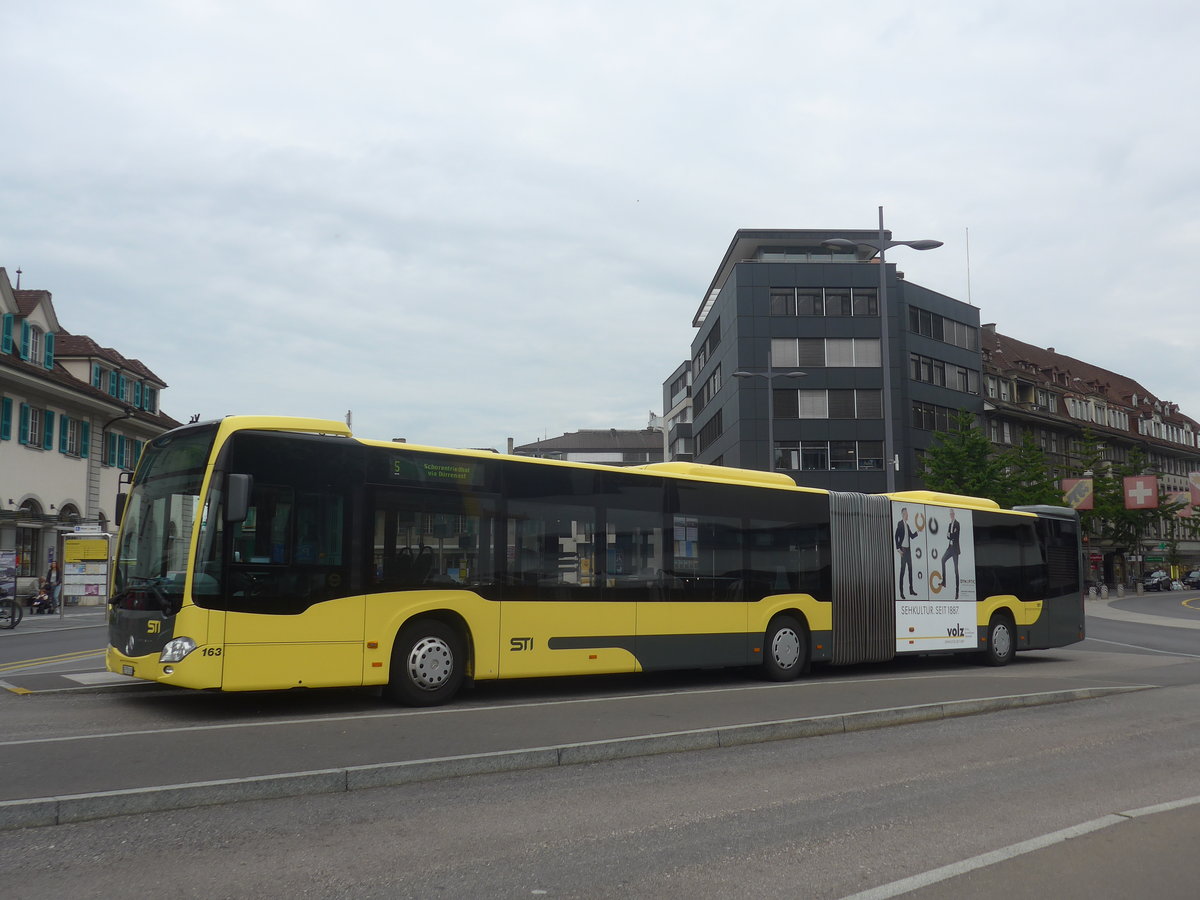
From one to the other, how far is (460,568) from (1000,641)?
38.9ft

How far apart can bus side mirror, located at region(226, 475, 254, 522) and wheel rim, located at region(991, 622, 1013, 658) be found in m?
14.1

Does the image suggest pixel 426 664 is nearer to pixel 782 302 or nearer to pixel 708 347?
pixel 782 302

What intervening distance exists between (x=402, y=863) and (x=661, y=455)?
4864 inches

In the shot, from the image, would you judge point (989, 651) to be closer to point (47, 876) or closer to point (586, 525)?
point (586, 525)

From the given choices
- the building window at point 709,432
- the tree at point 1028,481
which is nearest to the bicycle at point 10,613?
the tree at point 1028,481

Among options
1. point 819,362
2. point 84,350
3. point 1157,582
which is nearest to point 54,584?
point 84,350

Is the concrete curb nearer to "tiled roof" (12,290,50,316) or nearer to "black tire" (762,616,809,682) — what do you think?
"black tire" (762,616,809,682)

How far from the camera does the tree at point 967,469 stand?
53.1 metres

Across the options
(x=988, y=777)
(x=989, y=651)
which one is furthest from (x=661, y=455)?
(x=988, y=777)

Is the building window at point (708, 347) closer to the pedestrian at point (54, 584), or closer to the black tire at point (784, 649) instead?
the pedestrian at point (54, 584)

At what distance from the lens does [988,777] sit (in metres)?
8.55

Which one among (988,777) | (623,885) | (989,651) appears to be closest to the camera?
(623,885)

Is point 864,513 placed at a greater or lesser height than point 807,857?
greater

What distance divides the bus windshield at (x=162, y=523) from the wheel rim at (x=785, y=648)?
827 centimetres
